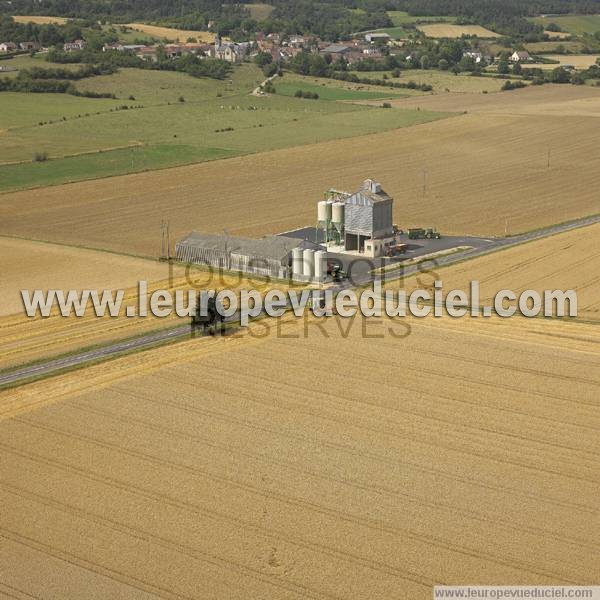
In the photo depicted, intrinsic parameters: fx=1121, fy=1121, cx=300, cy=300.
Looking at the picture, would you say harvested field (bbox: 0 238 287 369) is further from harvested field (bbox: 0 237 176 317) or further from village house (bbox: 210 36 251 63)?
village house (bbox: 210 36 251 63)

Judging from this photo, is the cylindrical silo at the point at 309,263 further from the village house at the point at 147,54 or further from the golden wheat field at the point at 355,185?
the village house at the point at 147,54

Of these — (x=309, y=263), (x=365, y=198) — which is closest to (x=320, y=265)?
(x=309, y=263)

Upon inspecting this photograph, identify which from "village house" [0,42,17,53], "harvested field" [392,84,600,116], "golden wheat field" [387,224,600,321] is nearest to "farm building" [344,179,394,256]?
"golden wheat field" [387,224,600,321]

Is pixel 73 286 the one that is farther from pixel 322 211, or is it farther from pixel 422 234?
pixel 422 234

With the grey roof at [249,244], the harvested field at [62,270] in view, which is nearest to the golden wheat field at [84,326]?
the harvested field at [62,270]

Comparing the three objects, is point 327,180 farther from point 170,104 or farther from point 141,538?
point 141,538

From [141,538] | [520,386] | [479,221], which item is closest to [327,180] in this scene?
[479,221]
